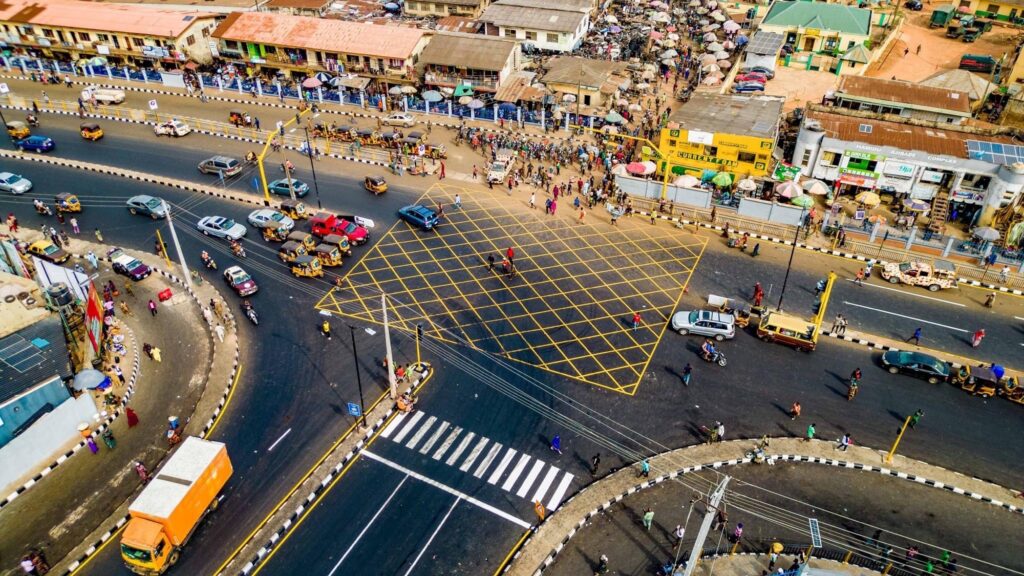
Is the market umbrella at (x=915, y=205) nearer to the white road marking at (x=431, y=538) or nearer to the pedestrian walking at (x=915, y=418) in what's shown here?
the pedestrian walking at (x=915, y=418)

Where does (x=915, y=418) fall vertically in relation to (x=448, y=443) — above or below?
above

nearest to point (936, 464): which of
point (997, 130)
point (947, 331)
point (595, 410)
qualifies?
point (947, 331)

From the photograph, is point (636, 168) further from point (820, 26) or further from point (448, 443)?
point (820, 26)

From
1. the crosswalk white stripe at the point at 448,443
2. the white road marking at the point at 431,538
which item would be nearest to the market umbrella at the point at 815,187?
the crosswalk white stripe at the point at 448,443

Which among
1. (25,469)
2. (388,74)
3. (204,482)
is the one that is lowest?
(25,469)

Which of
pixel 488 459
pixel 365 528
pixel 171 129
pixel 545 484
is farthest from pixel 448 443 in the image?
pixel 171 129

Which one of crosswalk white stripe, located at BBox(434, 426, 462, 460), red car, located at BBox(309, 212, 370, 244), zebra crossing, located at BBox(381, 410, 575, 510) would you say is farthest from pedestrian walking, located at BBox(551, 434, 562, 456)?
red car, located at BBox(309, 212, 370, 244)

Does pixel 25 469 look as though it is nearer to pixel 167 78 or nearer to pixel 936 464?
pixel 936 464
